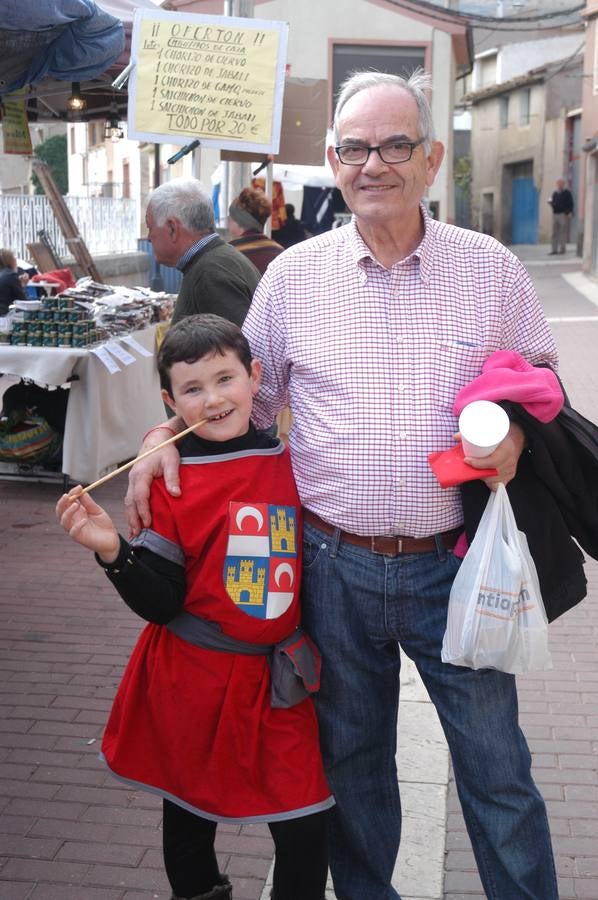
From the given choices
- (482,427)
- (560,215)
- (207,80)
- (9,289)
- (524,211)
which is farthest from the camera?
(524,211)

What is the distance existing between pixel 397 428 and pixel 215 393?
15.6 inches

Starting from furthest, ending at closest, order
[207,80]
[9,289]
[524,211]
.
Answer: [524,211]
[9,289]
[207,80]

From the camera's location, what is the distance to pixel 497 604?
7.70 feet

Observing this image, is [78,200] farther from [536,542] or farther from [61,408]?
[536,542]

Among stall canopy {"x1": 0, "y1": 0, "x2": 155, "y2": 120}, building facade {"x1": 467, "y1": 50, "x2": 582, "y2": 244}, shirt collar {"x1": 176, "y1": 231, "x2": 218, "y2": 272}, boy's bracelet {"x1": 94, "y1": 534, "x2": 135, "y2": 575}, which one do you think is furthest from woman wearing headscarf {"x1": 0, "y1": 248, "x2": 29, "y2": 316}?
building facade {"x1": 467, "y1": 50, "x2": 582, "y2": 244}

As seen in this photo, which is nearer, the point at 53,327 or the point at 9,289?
the point at 53,327

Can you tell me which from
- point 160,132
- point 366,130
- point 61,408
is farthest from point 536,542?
point 61,408

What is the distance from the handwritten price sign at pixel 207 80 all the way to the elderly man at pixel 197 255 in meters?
0.62

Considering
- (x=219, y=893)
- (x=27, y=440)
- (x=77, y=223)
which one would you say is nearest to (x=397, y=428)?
(x=219, y=893)

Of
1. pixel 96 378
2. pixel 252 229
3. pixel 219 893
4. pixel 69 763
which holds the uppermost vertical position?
pixel 252 229

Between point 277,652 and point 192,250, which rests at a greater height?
point 192,250

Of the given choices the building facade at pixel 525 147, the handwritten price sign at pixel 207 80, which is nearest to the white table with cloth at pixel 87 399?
the handwritten price sign at pixel 207 80

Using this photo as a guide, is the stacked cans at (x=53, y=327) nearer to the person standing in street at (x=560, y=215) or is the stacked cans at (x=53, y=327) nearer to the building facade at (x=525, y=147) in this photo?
the person standing in street at (x=560, y=215)

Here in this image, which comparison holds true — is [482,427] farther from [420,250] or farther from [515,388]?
[420,250]
